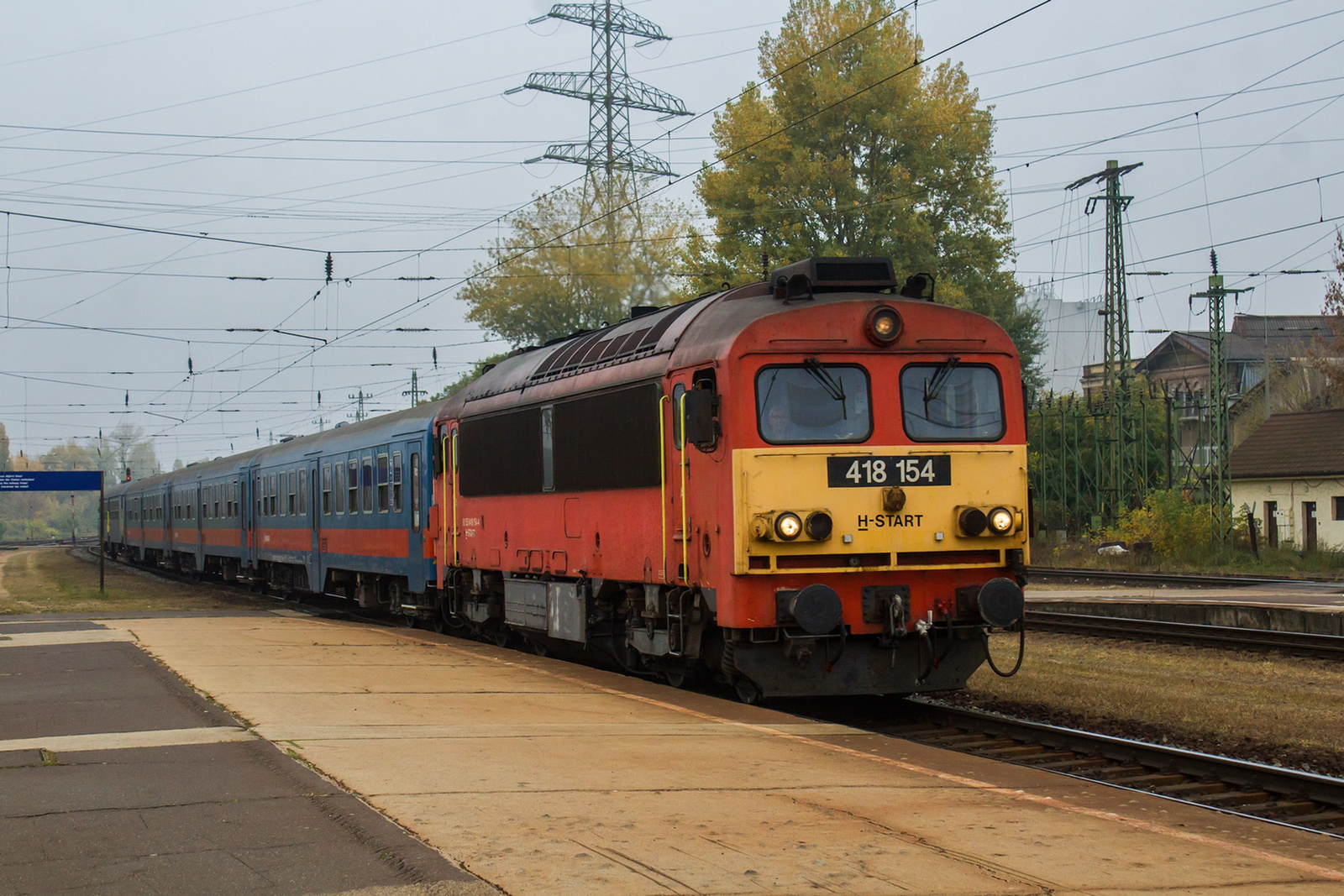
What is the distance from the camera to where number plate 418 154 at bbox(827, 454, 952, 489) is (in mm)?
10250

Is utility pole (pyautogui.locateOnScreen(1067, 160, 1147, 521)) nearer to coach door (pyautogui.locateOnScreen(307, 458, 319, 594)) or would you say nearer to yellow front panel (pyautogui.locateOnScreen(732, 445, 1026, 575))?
coach door (pyautogui.locateOnScreen(307, 458, 319, 594))

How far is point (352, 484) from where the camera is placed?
76.7 feet

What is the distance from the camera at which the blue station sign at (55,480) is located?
28109mm

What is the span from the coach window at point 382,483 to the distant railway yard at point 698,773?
6568mm

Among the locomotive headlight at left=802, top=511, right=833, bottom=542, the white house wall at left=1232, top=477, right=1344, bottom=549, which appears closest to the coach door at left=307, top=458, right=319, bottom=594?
the locomotive headlight at left=802, top=511, right=833, bottom=542

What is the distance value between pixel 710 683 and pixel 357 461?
476 inches

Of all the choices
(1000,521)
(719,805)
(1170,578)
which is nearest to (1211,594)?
(1170,578)

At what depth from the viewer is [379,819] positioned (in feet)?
20.1

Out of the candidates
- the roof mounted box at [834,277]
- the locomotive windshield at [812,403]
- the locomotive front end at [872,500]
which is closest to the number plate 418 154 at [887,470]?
the locomotive front end at [872,500]

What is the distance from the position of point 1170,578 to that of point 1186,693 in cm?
1607

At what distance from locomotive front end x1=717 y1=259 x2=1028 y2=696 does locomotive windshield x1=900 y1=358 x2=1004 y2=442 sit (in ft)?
0.04

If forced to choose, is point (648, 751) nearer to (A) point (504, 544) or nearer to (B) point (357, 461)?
(A) point (504, 544)

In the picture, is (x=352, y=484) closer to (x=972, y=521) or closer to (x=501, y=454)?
(x=501, y=454)

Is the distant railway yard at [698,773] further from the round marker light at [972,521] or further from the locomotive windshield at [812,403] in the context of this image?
the locomotive windshield at [812,403]
